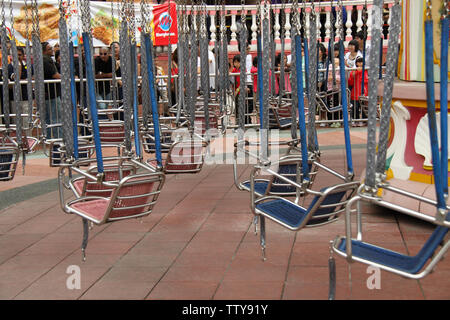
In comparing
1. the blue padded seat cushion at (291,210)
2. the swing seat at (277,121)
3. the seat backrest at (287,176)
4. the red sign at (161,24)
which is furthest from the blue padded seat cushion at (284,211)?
the red sign at (161,24)

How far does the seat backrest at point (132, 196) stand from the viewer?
16.4ft

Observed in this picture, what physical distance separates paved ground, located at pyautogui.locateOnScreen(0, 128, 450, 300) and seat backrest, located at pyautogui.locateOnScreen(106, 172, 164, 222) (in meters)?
0.43

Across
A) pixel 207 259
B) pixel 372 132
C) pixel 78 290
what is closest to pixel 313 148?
pixel 207 259

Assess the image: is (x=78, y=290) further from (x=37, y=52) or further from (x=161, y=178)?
(x=37, y=52)

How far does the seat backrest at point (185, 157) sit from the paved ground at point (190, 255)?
1.50 ft

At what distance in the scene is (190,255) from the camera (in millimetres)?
5738

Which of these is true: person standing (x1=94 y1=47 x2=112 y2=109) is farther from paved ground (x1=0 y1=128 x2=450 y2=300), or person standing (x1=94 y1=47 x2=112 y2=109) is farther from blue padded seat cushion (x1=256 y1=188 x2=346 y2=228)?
blue padded seat cushion (x1=256 y1=188 x2=346 y2=228)

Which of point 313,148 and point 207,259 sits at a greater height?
point 313,148

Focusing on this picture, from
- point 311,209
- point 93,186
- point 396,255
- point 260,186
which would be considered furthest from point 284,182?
point 396,255

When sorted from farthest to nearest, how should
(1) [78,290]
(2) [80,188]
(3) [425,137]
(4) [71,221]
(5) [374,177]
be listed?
(4) [71,221], (3) [425,137], (2) [80,188], (1) [78,290], (5) [374,177]

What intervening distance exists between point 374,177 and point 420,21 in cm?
318

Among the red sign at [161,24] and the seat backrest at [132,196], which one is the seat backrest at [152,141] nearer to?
the seat backrest at [132,196]

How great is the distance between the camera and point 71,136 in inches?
218
